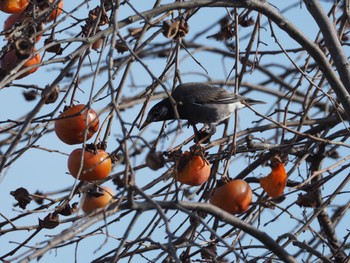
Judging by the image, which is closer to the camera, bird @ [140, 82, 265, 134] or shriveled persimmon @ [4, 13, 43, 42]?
shriveled persimmon @ [4, 13, 43, 42]

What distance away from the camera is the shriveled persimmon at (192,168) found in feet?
10.8

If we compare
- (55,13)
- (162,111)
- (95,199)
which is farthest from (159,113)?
(55,13)

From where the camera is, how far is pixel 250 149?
365 centimetres

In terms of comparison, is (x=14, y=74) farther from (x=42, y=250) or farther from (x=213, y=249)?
(x=213, y=249)

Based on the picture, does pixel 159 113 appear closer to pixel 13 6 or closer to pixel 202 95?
pixel 202 95

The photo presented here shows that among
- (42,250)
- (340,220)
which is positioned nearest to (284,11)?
(340,220)

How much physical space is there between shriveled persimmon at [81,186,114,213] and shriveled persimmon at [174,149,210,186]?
0.36 meters

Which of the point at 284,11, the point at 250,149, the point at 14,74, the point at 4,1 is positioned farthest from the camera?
the point at 284,11

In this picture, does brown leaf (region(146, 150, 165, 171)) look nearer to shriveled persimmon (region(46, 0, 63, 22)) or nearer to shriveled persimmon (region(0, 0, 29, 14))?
shriveled persimmon (region(46, 0, 63, 22))

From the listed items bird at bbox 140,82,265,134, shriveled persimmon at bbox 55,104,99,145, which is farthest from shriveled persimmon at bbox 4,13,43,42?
bird at bbox 140,82,265,134

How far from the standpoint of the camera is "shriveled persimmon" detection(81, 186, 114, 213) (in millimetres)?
3510

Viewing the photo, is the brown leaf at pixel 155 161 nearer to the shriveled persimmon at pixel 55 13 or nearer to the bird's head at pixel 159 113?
the shriveled persimmon at pixel 55 13

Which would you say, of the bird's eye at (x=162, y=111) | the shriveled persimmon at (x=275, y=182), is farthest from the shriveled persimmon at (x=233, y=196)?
the bird's eye at (x=162, y=111)

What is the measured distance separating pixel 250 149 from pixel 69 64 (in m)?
1.11
